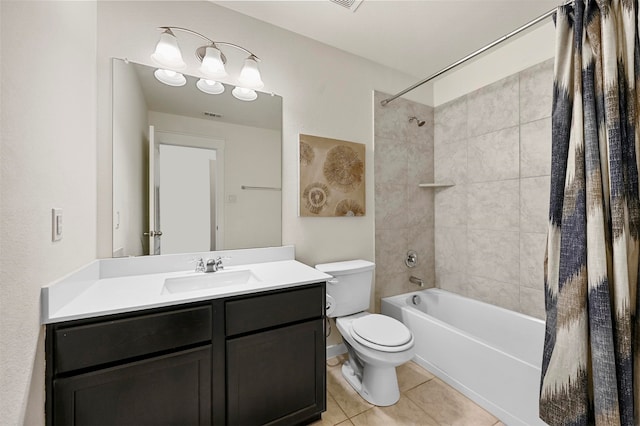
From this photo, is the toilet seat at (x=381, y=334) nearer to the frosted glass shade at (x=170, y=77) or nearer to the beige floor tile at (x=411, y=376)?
the beige floor tile at (x=411, y=376)

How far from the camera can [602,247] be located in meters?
0.91

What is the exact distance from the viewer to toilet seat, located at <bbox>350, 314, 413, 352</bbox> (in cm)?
144

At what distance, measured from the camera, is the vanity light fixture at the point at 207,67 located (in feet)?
4.62

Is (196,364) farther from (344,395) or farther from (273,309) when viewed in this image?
(344,395)

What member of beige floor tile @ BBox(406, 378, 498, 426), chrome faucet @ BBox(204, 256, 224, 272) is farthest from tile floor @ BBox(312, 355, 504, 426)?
chrome faucet @ BBox(204, 256, 224, 272)

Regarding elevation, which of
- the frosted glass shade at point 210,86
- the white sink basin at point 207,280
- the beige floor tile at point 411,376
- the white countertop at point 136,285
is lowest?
the beige floor tile at point 411,376

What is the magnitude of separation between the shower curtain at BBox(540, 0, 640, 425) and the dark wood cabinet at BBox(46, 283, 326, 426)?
102cm

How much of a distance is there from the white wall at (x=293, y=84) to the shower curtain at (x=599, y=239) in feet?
4.31

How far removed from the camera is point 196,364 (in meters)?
1.07

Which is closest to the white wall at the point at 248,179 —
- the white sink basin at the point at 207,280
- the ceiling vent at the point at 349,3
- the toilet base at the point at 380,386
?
the white sink basin at the point at 207,280

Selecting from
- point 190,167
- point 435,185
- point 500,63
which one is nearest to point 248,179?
point 190,167

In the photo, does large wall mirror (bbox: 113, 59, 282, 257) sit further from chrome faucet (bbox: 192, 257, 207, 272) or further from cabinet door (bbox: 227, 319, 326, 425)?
cabinet door (bbox: 227, 319, 326, 425)

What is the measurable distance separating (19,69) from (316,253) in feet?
5.42

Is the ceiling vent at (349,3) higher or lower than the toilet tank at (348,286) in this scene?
higher
